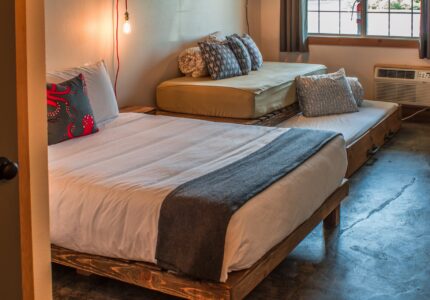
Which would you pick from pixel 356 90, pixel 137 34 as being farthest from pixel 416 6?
pixel 137 34

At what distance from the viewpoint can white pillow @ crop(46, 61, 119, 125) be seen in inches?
172

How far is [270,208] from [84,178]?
878mm

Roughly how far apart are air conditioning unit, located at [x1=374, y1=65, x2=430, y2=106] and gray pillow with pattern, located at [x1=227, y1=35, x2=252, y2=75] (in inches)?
61.5

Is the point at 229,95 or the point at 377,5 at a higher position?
the point at 377,5

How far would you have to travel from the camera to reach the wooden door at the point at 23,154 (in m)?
1.83

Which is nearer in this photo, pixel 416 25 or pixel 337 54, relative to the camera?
pixel 416 25

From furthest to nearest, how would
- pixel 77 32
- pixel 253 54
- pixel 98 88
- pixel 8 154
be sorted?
pixel 253 54 → pixel 77 32 → pixel 98 88 → pixel 8 154

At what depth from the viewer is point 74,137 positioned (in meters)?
3.99

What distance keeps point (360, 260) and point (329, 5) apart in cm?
432

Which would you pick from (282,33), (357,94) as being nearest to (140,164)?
(357,94)

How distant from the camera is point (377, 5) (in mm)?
7039

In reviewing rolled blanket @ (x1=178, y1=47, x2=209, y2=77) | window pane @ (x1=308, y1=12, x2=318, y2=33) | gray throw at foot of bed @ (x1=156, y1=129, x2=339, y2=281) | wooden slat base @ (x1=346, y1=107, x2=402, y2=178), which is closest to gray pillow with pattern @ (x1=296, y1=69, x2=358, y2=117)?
wooden slat base @ (x1=346, y1=107, x2=402, y2=178)

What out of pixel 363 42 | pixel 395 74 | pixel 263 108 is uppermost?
pixel 363 42

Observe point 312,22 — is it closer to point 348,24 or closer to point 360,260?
point 348,24
